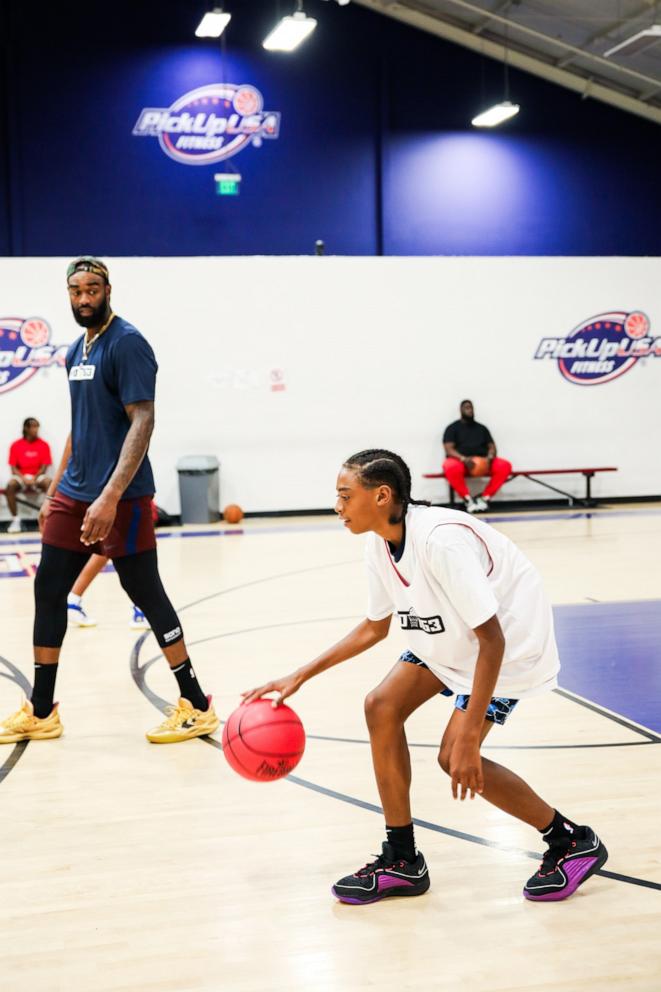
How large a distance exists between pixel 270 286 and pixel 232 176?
8.57 feet

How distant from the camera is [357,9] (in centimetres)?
1594

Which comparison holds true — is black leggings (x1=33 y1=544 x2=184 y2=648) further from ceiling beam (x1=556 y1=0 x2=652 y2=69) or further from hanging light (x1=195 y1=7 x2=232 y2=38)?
ceiling beam (x1=556 y1=0 x2=652 y2=69)

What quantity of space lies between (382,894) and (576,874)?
1.71 ft

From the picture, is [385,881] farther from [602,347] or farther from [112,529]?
[602,347]

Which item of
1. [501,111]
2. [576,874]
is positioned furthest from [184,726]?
[501,111]

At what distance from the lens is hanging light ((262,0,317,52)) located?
41.8 feet

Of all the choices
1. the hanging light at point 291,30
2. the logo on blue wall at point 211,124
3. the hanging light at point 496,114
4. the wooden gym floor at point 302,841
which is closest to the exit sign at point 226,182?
the logo on blue wall at point 211,124

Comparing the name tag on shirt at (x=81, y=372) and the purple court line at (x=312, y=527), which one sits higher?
the name tag on shirt at (x=81, y=372)

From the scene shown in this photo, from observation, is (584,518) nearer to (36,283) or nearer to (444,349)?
(444,349)

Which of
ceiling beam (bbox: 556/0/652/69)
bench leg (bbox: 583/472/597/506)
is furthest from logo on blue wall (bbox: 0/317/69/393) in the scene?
ceiling beam (bbox: 556/0/652/69)

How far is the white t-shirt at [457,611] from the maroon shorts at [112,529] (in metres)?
1.59

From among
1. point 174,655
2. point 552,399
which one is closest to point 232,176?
point 552,399

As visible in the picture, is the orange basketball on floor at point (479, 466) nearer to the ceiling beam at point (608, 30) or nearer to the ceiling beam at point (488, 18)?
the ceiling beam at point (608, 30)

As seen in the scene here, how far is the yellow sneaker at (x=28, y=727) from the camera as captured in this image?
433 cm
